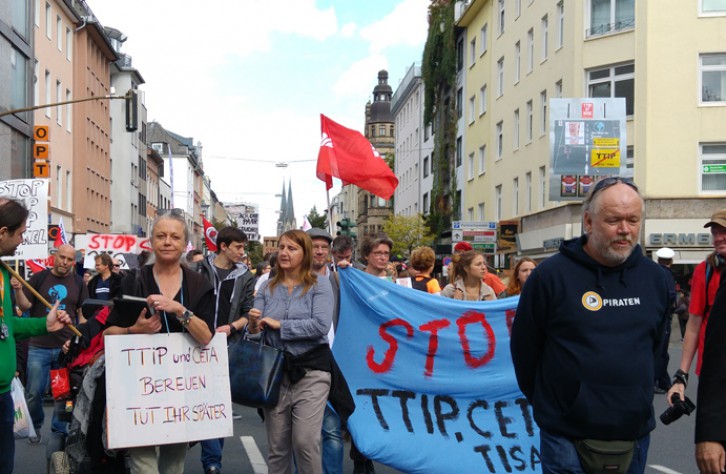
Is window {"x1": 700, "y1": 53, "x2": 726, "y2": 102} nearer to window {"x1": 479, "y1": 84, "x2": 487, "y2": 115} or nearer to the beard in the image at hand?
window {"x1": 479, "y1": 84, "x2": 487, "y2": 115}

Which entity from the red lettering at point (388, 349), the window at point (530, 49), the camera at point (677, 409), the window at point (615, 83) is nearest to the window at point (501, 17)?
the window at point (530, 49)

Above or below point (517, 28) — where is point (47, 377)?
below

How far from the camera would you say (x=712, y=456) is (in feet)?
11.9

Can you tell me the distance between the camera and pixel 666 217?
103ft

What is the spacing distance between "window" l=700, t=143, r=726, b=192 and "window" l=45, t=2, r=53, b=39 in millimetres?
28218

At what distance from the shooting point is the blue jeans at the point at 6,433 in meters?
4.90

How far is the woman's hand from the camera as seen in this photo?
16.2 ft

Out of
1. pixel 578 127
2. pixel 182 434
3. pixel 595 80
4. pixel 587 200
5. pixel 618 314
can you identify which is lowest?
pixel 182 434

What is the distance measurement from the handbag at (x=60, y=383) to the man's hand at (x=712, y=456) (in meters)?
4.33

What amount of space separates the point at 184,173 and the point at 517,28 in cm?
7401

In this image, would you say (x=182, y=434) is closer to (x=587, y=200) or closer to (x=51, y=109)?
(x=587, y=200)

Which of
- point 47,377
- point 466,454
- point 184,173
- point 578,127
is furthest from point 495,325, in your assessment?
point 184,173

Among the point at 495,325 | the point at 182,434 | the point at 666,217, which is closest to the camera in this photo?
the point at 182,434

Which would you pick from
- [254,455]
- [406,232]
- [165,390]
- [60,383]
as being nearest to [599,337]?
[165,390]
